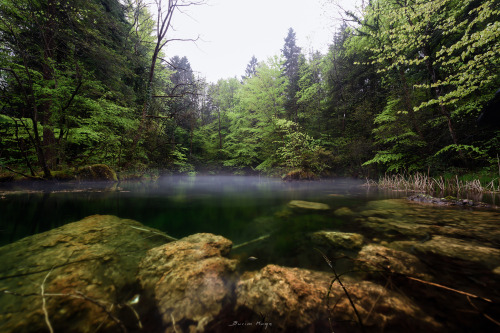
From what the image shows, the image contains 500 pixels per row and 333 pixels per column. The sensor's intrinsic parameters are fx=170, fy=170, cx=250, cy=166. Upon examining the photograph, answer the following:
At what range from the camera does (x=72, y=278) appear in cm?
138

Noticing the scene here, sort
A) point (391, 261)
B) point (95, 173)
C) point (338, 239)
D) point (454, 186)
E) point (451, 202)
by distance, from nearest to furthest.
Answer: point (391, 261) < point (338, 239) < point (451, 202) < point (454, 186) < point (95, 173)

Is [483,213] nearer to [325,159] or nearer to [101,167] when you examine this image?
[325,159]

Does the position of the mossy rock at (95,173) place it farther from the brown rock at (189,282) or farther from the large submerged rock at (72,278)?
the brown rock at (189,282)

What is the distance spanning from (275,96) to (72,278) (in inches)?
732

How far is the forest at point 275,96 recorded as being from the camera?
20.1ft

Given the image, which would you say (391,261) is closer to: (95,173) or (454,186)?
(454,186)

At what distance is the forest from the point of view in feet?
20.1

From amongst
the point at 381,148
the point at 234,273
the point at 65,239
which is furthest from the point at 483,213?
the point at 381,148

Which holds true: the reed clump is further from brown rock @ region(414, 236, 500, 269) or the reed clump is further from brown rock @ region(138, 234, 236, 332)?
brown rock @ region(138, 234, 236, 332)

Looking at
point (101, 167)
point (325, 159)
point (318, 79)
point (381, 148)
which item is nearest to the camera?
point (101, 167)

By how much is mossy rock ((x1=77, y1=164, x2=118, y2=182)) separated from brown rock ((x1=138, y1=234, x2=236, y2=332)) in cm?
866

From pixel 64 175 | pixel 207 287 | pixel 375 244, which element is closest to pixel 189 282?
pixel 207 287

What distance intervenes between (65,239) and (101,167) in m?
7.94

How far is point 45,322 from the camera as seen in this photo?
965mm
